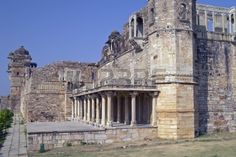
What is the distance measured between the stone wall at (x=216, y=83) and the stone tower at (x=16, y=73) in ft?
120

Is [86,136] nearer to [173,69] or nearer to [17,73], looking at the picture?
[173,69]

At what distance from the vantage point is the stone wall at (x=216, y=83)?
2120 cm

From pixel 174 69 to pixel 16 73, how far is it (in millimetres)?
39386

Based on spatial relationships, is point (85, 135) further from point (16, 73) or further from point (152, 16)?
point (16, 73)

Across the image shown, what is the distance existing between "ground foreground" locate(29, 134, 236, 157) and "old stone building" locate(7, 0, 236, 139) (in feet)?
5.82

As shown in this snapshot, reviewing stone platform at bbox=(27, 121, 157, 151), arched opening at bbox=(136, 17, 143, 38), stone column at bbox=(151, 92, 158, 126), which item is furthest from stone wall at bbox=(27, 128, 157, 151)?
arched opening at bbox=(136, 17, 143, 38)

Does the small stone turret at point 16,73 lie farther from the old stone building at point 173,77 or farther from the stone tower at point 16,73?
the old stone building at point 173,77

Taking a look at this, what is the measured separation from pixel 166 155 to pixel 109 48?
24406 millimetres

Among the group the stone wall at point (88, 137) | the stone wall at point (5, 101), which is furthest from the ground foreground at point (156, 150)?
the stone wall at point (5, 101)

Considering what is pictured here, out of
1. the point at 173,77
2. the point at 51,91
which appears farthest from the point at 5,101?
the point at 173,77

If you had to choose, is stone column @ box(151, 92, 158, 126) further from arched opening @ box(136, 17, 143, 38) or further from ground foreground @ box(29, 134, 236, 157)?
arched opening @ box(136, 17, 143, 38)

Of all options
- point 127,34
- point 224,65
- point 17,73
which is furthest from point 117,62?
point 17,73

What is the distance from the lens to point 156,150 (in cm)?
1471

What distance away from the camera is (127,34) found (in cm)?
2894
